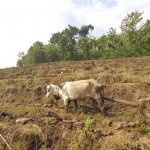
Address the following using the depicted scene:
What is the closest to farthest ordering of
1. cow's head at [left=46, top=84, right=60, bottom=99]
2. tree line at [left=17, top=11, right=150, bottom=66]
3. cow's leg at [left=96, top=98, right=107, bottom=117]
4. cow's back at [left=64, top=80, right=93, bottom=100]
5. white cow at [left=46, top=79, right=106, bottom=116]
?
cow's leg at [left=96, top=98, right=107, bottom=117]
white cow at [left=46, top=79, right=106, bottom=116]
cow's back at [left=64, top=80, right=93, bottom=100]
cow's head at [left=46, top=84, right=60, bottom=99]
tree line at [left=17, top=11, right=150, bottom=66]

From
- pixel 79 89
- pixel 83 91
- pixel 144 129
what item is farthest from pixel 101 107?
pixel 144 129

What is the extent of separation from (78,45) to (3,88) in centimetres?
2172

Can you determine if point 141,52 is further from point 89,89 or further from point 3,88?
point 89,89

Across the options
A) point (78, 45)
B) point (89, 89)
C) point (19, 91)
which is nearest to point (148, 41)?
point (78, 45)

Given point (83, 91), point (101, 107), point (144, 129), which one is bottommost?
point (144, 129)

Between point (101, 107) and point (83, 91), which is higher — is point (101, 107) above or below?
below

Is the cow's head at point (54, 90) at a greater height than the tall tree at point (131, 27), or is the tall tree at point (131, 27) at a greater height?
the tall tree at point (131, 27)

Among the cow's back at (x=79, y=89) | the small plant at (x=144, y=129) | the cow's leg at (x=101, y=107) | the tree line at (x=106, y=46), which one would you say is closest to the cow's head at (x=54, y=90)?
the cow's back at (x=79, y=89)

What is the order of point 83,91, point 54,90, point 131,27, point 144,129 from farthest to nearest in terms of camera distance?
point 131,27 < point 54,90 < point 83,91 < point 144,129

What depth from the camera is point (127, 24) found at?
109ft

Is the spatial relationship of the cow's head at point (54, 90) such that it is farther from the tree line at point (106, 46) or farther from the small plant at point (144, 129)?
the tree line at point (106, 46)

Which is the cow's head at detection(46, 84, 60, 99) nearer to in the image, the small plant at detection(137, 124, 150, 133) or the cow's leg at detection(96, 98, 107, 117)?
the cow's leg at detection(96, 98, 107, 117)

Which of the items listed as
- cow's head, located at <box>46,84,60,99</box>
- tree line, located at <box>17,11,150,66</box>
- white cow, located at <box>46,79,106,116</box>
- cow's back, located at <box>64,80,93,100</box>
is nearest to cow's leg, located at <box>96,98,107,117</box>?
white cow, located at <box>46,79,106,116</box>

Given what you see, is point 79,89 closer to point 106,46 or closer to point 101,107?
point 101,107
